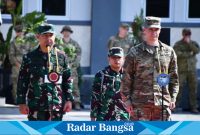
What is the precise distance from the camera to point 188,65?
52.7 ft

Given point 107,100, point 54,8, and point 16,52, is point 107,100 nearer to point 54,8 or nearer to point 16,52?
point 16,52

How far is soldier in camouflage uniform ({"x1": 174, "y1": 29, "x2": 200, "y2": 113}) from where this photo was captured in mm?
15945

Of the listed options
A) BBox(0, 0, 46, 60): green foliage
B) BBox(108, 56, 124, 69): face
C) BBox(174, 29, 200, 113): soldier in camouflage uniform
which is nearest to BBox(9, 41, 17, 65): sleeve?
BBox(0, 0, 46, 60): green foliage

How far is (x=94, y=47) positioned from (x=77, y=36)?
1.64ft

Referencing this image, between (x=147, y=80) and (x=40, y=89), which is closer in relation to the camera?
(x=147, y=80)

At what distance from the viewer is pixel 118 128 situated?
21.9ft

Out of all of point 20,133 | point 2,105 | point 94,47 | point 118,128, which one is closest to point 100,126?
point 118,128

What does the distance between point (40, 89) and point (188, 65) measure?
829cm

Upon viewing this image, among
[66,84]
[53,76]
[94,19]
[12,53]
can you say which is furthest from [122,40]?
[53,76]

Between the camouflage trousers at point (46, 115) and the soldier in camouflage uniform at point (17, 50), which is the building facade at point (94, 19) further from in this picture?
the camouflage trousers at point (46, 115)

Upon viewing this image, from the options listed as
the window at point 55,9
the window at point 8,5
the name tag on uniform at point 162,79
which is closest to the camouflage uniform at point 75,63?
the window at point 55,9

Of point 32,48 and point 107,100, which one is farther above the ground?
point 32,48

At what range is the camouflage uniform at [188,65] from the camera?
52.4 ft

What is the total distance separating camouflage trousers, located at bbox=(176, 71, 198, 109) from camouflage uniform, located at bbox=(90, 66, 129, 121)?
748cm
